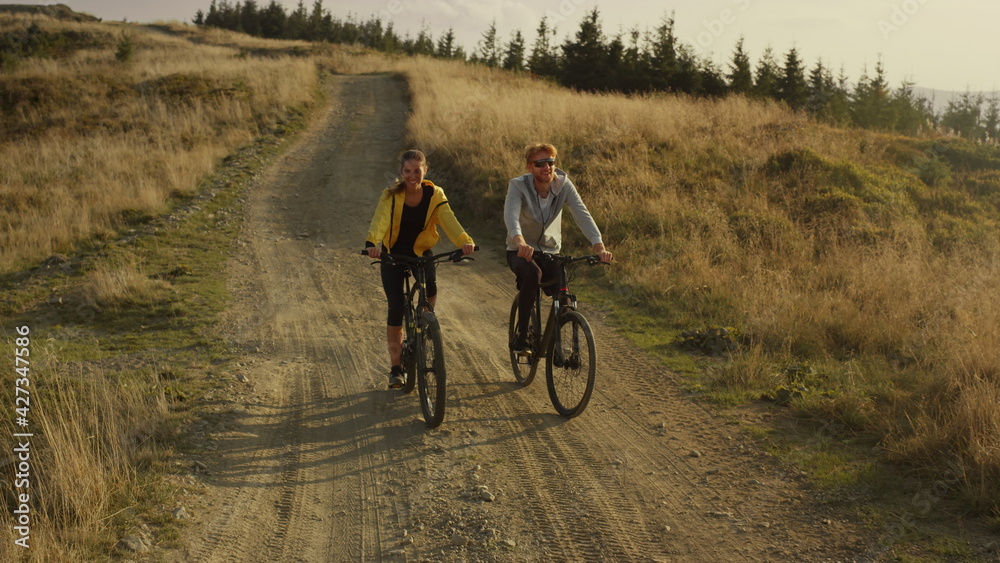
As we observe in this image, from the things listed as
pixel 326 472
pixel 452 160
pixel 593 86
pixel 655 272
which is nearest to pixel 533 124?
pixel 452 160

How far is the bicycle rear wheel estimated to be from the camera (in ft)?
20.3

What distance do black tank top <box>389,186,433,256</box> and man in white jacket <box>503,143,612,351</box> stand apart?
711mm

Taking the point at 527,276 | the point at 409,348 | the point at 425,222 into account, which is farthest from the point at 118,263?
the point at 527,276

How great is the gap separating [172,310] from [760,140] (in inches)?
491

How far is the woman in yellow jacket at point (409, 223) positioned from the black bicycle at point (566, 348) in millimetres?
910

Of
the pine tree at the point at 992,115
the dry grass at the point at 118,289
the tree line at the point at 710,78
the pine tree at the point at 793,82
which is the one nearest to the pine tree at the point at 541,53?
the tree line at the point at 710,78

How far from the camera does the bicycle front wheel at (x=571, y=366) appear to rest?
216 inches

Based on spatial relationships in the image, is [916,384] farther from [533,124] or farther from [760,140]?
[533,124]

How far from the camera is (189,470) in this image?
190 inches

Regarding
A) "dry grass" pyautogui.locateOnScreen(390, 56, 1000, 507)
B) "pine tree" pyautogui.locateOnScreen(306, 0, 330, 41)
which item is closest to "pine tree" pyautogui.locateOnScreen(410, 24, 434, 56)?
"pine tree" pyautogui.locateOnScreen(306, 0, 330, 41)

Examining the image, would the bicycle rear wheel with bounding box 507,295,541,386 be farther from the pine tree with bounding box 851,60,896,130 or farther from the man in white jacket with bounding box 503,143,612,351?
the pine tree with bounding box 851,60,896,130

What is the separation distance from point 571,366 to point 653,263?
470 centimetres

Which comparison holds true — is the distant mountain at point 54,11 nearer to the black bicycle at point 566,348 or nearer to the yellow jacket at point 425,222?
the yellow jacket at point 425,222

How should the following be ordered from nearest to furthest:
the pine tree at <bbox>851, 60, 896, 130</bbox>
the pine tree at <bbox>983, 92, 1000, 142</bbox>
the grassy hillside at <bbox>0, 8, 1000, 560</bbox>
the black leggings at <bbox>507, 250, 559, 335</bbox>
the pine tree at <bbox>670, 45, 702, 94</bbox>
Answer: the grassy hillside at <bbox>0, 8, 1000, 560</bbox> → the black leggings at <bbox>507, 250, 559, 335</bbox> → the pine tree at <bbox>670, 45, 702, 94</bbox> → the pine tree at <bbox>851, 60, 896, 130</bbox> → the pine tree at <bbox>983, 92, 1000, 142</bbox>
